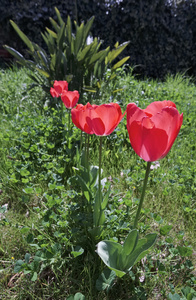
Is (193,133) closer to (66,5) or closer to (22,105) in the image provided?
(22,105)

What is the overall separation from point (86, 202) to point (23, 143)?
3.33ft

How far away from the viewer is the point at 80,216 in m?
1.36

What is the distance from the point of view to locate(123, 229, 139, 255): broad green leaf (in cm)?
98

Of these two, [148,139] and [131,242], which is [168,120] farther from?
[131,242]

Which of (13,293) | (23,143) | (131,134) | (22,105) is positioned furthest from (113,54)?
(13,293)

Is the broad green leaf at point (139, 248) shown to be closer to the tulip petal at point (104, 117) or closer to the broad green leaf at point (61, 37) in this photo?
the tulip petal at point (104, 117)

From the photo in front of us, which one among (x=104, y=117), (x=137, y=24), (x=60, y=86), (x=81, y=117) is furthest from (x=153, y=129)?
(x=137, y=24)

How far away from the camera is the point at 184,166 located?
215 cm

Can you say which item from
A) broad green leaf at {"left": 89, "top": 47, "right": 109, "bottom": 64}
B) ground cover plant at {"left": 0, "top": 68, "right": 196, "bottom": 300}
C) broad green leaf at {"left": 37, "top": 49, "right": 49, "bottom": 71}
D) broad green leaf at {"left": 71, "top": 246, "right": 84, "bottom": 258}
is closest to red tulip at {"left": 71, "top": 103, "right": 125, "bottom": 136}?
ground cover plant at {"left": 0, "top": 68, "right": 196, "bottom": 300}

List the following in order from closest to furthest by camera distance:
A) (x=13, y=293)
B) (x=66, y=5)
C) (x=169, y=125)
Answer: (x=169, y=125)
(x=13, y=293)
(x=66, y=5)

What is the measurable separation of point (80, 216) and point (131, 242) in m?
0.43

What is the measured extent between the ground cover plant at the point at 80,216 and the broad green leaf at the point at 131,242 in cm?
18

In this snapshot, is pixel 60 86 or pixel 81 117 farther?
pixel 60 86

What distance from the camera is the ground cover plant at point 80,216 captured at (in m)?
1.21
